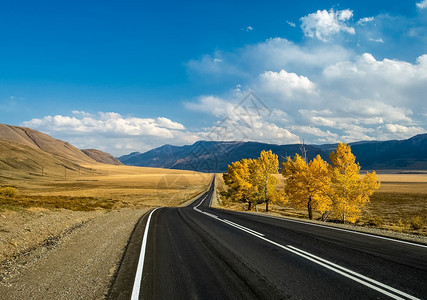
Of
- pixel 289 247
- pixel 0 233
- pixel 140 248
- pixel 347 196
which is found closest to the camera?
pixel 289 247

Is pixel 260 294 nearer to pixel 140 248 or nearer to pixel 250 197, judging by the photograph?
pixel 140 248

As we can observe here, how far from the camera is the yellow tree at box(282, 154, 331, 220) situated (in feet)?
98.1

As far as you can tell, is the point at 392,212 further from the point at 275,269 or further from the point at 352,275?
the point at 275,269

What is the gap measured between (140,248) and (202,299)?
5.26 m

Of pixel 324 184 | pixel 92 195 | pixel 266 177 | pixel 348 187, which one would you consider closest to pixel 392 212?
pixel 348 187

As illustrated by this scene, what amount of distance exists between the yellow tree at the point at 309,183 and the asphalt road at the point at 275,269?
20.7m

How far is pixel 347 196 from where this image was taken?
28.0m

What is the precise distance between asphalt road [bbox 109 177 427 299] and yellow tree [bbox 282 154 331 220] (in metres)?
20.7

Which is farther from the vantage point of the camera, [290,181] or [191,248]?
[290,181]

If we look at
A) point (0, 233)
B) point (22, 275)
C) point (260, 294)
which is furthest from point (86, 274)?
point (0, 233)

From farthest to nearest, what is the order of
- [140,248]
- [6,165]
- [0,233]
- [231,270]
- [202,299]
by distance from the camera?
[6,165], [0,233], [140,248], [231,270], [202,299]

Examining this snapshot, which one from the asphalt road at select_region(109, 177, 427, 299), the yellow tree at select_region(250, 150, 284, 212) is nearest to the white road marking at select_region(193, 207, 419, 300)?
the asphalt road at select_region(109, 177, 427, 299)

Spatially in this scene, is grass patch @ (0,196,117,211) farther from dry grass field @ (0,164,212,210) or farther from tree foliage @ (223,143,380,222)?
tree foliage @ (223,143,380,222)

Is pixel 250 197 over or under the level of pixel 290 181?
under
